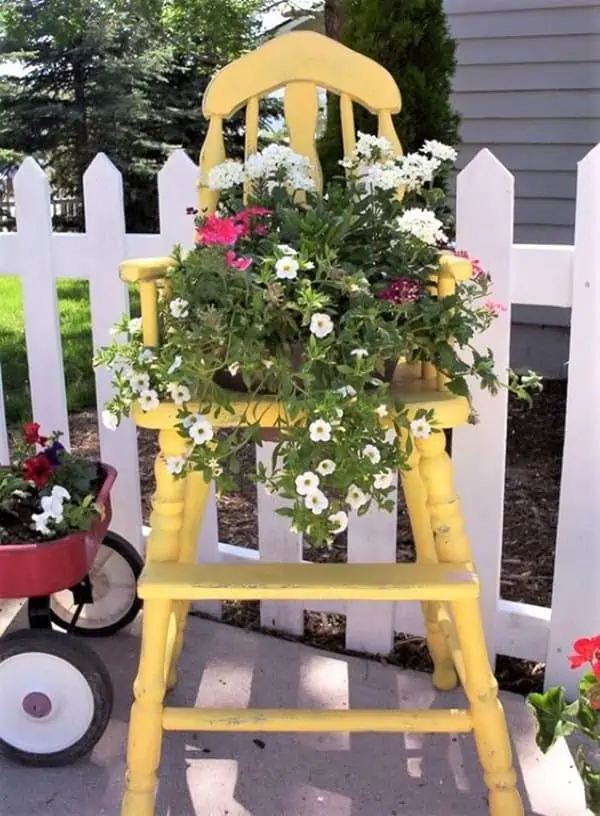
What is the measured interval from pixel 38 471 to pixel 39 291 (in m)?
0.57

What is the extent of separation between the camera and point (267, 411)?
1438 millimetres

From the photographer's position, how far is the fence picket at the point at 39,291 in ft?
7.18

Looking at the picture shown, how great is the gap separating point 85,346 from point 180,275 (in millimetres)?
3052

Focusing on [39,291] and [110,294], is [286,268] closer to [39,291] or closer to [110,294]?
[110,294]

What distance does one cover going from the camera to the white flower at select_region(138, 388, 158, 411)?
4.75 feet

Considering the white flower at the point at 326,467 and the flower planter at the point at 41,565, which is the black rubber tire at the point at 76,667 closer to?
the flower planter at the point at 41,565

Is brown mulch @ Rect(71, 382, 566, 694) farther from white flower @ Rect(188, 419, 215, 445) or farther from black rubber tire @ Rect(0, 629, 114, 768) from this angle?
white flower @ Rect(188, 419, 215, 445)

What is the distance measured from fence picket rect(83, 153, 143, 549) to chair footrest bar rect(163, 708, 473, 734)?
2.76 ft

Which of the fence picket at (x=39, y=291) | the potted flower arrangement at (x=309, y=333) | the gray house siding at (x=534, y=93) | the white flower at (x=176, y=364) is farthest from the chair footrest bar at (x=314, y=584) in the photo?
the gray house siding at (x=534, y=93)

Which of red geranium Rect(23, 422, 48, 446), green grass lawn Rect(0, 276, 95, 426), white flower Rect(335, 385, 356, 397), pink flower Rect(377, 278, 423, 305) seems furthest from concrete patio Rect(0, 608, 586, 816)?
green grass lawn Rect(0, 276, 95, 426)

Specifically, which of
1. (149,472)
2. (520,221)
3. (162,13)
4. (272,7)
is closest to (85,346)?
(149,472)

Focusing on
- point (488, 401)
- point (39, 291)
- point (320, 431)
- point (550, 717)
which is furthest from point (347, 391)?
point (39, 291)

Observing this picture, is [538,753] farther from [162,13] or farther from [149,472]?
[162,13]

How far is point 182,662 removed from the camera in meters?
2.08
